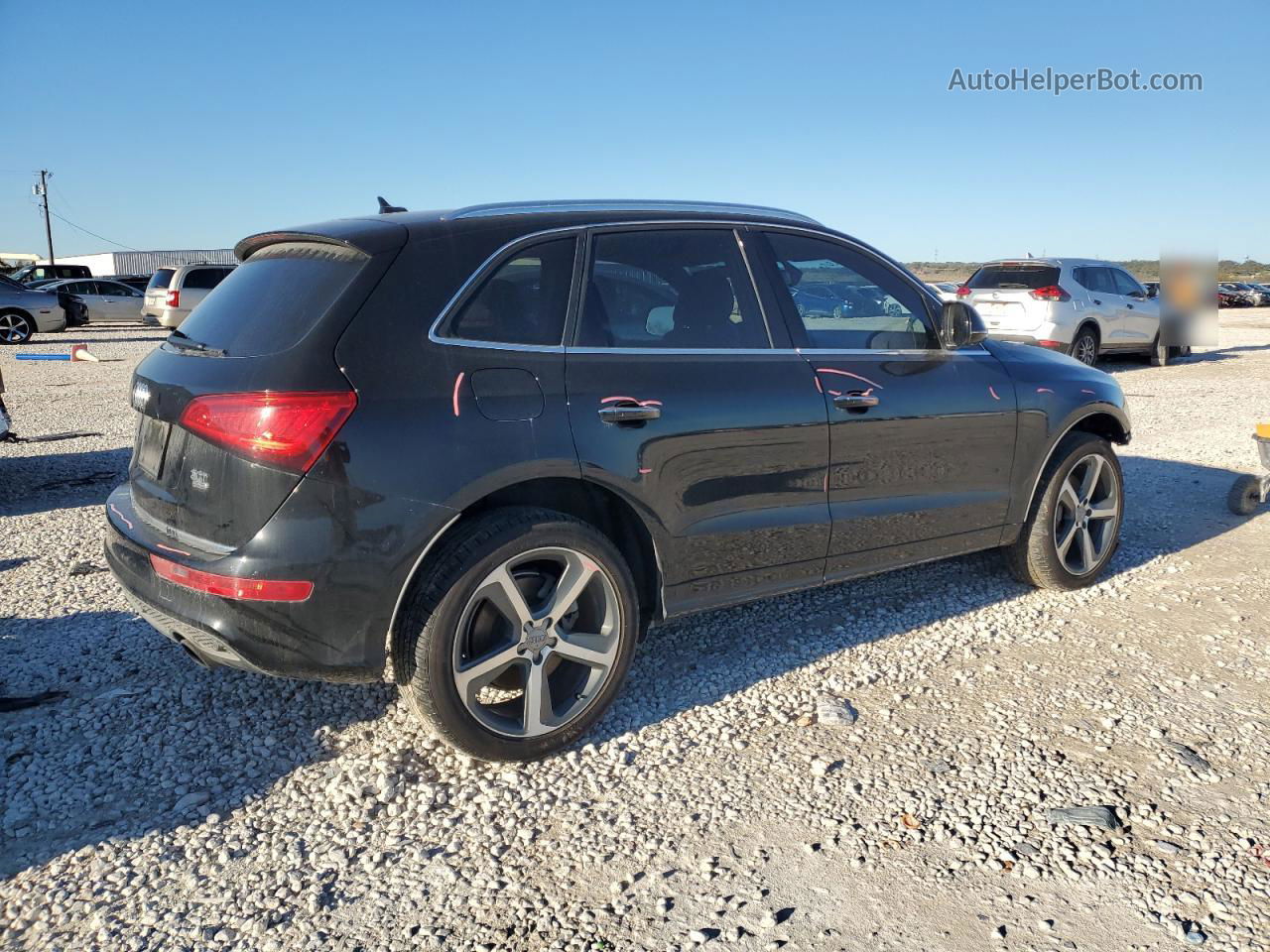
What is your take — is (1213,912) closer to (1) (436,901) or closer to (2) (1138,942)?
(2) (1138,942)

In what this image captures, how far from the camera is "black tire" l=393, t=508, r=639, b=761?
120 inches

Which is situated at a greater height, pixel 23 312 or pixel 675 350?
pixel 23 312

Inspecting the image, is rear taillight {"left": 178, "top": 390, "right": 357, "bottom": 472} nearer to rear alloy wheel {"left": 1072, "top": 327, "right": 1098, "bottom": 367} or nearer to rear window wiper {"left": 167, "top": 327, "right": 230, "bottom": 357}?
rear window wiper {"left": 167, "top": 327, "right": 230, "bottom": 357}

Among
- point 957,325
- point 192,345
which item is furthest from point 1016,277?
point 192,345

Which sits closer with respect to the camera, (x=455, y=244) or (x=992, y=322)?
(x=455, y=244)

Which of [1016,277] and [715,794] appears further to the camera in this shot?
[1016,277]

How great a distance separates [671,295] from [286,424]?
1530mm

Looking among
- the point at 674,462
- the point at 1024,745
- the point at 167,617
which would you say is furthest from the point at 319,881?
the point at 1024,745

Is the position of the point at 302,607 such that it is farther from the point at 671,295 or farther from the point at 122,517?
the point at 671,295

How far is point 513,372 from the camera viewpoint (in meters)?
3.20

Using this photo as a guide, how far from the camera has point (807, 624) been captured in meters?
4.57

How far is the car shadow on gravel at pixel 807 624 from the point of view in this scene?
12.7 ft

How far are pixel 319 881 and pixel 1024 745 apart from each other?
7.53ft

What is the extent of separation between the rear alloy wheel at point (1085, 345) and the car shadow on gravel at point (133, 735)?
13707mm
